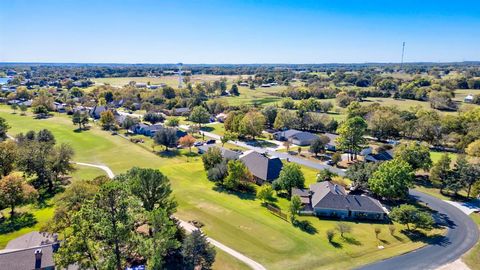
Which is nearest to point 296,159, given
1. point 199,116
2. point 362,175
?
point 362,175

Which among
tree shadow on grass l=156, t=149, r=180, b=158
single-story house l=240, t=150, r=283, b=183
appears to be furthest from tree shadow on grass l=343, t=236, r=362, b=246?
tree shadow on grass l=156, t=149, r=180, b=158

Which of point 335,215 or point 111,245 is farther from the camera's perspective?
point 335,215

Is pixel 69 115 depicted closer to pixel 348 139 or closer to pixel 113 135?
pixel 113 135

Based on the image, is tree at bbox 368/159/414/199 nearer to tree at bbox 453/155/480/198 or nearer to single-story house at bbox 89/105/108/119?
tree at bbox 453/155/480/198

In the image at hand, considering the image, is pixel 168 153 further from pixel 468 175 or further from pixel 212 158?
pixel 468 175

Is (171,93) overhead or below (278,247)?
overhead

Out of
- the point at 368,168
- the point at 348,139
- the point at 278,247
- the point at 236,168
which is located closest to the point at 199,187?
the point at 236,168

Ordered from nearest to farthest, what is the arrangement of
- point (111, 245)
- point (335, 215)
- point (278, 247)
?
1. point (111, 245)
2. point (278, 247)
3. point (335, 215)
